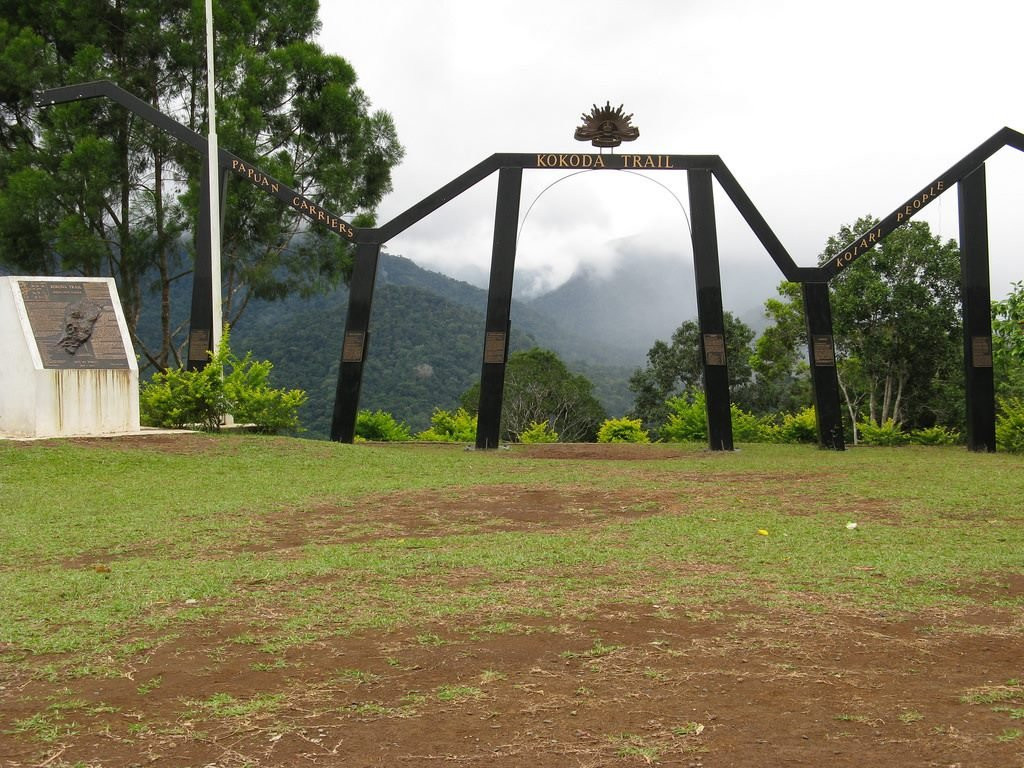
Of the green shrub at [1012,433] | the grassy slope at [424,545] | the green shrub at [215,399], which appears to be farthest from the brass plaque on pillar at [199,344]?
the green shrub at [1012,433]

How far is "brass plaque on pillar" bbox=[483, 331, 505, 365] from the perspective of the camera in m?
11.6

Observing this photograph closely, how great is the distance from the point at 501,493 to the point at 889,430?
8.68 meters

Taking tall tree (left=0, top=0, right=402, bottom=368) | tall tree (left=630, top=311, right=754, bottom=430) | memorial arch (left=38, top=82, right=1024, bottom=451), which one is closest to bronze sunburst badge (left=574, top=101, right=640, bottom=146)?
memorial arch (left=38, top=82, right=1024, bottom=451)

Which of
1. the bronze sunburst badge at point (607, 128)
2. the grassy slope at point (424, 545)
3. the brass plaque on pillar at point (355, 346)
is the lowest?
the grassy slope at point (424, 545)

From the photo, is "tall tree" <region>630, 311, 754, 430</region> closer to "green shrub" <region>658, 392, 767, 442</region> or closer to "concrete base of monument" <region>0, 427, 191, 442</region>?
"green shrub" <region>658, 392, 767, 442</region>

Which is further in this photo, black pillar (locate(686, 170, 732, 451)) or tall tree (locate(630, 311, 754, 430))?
tall tree (locate(630, 311, 754, 430))

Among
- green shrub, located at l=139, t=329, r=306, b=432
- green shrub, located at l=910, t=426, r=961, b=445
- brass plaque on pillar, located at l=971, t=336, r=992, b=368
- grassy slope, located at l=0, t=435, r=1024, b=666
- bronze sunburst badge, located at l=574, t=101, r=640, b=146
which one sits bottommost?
grassy slope, located at l=0, t=435, r=1024, b=666

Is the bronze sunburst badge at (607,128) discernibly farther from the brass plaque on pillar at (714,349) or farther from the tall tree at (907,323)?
the tall tree at (907,323)

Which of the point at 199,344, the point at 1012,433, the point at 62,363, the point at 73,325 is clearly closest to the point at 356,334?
the point at 199,344

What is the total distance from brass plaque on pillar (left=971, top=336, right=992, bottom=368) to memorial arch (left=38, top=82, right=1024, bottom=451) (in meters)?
0.01

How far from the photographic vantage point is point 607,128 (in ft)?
38.5

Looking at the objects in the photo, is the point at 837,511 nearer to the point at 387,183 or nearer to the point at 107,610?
the point at 107,610

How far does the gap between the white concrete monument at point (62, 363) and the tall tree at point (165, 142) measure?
851 cm

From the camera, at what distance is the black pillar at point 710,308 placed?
11.7 m
